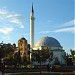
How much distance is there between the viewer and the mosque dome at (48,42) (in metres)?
131

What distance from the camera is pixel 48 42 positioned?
130875mm

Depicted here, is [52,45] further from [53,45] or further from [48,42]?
[48,42]

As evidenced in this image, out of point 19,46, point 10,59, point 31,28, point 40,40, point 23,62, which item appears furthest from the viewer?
point 40,40

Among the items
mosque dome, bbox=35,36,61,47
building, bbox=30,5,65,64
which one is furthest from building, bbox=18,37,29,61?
mosque dome, bbox=35,36,61,47

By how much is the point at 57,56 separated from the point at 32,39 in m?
15.2

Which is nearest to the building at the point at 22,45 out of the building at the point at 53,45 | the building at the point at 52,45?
the building at the point at 52,45

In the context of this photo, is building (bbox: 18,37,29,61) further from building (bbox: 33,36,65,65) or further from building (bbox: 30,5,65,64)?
building (bbox: 33,36,65,65)

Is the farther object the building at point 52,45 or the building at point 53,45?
the building at point 53,45

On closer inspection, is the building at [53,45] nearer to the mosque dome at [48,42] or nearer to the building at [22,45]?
the mosque dome at [48,42]

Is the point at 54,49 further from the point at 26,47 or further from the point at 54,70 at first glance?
the point at 54,70

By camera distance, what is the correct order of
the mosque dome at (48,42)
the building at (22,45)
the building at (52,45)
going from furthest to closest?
the mosque dome at (48,42), the building at (52,45), the building at (22,45)

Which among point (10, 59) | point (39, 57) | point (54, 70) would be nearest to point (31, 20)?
point (39, 57)

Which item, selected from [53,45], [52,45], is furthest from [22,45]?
[53,45]

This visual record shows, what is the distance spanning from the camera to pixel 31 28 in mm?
125750
